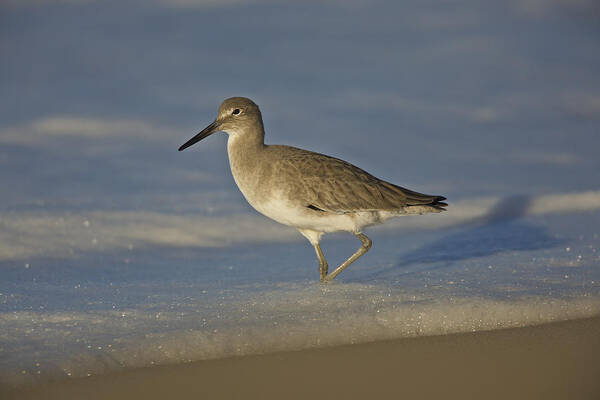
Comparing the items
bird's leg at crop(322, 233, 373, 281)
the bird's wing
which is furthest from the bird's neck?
bird's leg at crop(322, 233, 373, 281)

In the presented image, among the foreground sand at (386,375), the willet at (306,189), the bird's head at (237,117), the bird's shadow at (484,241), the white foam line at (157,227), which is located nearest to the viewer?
the foreground sand at (386,375)

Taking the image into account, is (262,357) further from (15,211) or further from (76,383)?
(15,211)

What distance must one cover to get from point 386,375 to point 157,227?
15.9 ft

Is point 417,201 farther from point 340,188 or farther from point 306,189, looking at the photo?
point 306,189

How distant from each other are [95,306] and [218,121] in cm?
220

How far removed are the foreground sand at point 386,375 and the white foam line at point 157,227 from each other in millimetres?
3629

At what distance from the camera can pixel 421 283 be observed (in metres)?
7.50

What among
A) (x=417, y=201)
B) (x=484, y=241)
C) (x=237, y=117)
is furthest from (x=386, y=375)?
(x=484, y=241)

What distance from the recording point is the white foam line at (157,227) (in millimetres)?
9039

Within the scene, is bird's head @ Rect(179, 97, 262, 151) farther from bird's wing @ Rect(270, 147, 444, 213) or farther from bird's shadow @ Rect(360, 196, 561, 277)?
bird's shadow @ Rect(360, 196, 561, 277)

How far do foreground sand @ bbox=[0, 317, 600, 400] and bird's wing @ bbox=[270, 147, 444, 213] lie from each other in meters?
1.88

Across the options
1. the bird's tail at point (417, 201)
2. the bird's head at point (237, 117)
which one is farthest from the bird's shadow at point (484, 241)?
the bird's head at point (237, 117)

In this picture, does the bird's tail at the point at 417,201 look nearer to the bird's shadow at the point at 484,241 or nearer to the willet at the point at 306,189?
the willet at the point at 306,189

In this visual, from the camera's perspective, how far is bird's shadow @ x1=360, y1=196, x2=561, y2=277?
28.3ft
